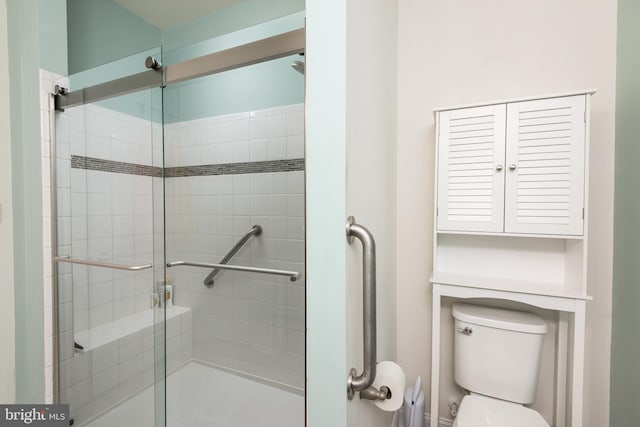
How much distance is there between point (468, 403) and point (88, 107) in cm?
205

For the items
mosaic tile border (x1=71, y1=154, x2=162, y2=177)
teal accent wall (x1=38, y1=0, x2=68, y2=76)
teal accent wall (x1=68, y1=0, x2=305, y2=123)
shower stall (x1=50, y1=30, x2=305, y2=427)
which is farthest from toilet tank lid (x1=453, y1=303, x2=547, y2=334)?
teal accent wall (x1=38, y1=0, x2=68, y2=76)

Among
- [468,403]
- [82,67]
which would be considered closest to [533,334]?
[468,403]

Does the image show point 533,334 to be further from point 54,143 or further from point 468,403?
point 54,143

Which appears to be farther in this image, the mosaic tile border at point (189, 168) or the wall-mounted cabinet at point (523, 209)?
the mosaic tile border at point (189, 168)

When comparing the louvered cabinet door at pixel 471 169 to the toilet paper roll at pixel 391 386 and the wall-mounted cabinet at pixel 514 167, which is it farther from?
the toilet paper roll at pixel 391 386

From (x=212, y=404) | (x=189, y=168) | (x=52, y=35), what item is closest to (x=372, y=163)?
(x=189, y=168)

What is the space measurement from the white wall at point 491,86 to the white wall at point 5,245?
177 centimetres

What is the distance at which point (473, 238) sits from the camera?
4.72 feet

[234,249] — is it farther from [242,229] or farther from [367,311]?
[367,311]

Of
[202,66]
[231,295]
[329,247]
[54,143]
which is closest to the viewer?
[329,247]

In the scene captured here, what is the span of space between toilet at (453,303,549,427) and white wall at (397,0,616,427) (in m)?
0.21

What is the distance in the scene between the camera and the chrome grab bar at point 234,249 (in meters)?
1.61

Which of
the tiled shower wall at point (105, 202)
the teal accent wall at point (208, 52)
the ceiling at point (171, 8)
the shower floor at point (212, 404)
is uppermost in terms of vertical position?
the ceiling at point (171, 8)

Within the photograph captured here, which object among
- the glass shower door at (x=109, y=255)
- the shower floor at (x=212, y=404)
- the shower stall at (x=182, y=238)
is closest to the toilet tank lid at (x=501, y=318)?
the shower stall at (x=182, y=238)
